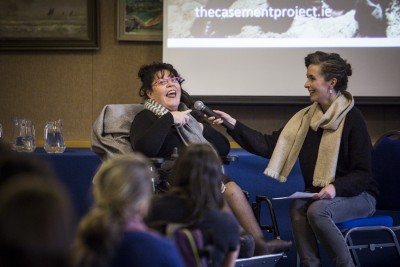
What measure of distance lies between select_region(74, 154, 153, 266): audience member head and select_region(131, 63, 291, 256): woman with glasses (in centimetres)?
145

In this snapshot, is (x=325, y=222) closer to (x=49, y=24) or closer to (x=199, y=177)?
(x=199, y=177)

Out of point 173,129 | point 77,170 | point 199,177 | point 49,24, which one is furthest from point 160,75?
point 199,177

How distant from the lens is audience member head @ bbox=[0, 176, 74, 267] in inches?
46.3

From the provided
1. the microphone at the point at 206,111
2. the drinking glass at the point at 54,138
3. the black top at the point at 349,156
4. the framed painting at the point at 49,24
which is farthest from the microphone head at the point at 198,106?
the framed painting at the point at 49,24

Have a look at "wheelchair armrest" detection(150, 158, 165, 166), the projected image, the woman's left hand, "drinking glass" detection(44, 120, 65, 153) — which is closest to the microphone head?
"wheelchair armrest" detection(150, 158, 165, 166)

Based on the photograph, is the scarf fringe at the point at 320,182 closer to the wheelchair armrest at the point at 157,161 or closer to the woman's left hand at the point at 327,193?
the woman's left hand at the point at 327,193

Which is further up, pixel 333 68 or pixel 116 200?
pixel 333 68

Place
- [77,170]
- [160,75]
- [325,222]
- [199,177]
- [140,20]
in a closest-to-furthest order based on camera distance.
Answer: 1. [199,177]
2. [325,222]
3. [160,75]
4. [77,170]
5. [140,20]

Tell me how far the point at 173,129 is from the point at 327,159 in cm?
84

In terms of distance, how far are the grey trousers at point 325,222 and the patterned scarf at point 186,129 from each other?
0.63 m

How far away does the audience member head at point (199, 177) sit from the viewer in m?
2.42

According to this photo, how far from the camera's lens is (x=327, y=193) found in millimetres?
3492

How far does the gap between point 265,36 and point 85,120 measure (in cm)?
143

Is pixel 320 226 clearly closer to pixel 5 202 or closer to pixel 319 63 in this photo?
pixel 319 63
